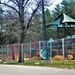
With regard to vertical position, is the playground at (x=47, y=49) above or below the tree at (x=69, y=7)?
below

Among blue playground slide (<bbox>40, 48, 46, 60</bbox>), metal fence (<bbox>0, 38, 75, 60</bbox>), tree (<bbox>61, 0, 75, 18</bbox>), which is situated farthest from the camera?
tree (<bbox>61, 0, 75, 18</bbox>)

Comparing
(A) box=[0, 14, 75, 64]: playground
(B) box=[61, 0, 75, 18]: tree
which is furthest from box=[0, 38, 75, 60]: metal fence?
(B) box=[61, 0, 75, 18]: tree

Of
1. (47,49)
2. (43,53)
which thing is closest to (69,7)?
(43,53)

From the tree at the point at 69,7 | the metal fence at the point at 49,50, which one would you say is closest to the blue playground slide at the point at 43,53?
the metal fence at the point at 49,50

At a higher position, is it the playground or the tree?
the tree

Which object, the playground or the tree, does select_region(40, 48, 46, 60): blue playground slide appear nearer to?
the playground

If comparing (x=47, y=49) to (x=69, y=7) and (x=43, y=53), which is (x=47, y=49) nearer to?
(x=43, y=53)

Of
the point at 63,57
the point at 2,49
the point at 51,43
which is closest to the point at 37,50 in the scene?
the point at 51,43

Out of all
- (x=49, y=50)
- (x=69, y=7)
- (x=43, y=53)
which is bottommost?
(x=43, y=53)

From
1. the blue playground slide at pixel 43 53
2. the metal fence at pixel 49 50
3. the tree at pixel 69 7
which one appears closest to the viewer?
the metal fence at pixel 49 50

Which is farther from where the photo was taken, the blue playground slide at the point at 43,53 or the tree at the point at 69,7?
the tree at the point at 69,7

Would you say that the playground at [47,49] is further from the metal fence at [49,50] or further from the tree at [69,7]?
the tree at [69,7]

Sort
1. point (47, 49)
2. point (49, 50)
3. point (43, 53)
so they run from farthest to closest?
point (43, 53) → point (49, 50) → point (47, 49)

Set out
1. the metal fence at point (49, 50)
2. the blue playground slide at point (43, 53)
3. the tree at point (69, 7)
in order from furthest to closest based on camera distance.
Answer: the tree at point (69, 7) → the blue playground slide at point (43, 53) → the metal fence at point (49, 50)
